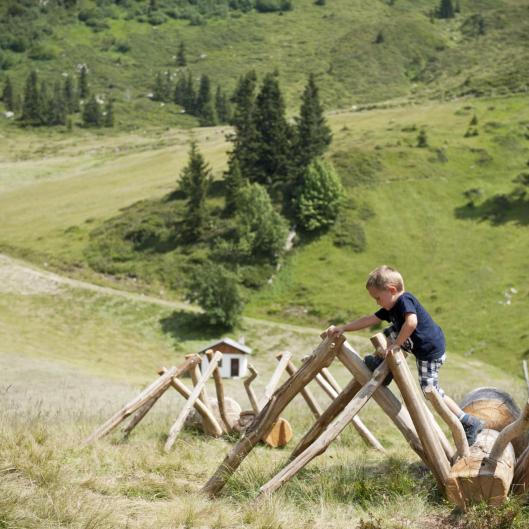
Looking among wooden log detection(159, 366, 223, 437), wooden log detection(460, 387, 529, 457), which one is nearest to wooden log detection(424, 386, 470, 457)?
wooden log detection(460, 387, 529, 457)

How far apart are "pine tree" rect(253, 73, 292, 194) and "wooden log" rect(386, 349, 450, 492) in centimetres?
7005

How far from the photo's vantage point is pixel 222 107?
625 feet

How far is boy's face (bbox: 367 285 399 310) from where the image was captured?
30.7 feet

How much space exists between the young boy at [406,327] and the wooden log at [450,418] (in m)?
0.77

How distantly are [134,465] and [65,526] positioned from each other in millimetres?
3463

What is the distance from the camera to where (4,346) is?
43.4m

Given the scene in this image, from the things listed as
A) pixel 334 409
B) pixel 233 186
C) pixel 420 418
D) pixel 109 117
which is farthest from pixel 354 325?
pixel 109 117

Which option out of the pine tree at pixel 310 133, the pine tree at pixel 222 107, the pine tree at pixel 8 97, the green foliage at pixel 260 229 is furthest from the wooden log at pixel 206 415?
the pine tree at pixel 8 97

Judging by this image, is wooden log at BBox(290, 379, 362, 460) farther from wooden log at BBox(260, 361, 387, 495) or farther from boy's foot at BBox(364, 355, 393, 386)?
wooden log at BBox(260, 361, 387, 495)

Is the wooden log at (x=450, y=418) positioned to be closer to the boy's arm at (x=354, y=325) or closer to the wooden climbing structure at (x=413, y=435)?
Result: the wooden climbing structure at (x=413, y=435)

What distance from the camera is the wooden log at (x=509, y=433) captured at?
823 cm

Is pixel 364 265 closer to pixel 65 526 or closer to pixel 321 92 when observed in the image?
pixel 65 526

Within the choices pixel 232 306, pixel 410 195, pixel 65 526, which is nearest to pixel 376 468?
pixel 65 526

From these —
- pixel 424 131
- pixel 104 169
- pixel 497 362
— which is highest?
pixel 424 131
